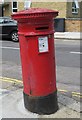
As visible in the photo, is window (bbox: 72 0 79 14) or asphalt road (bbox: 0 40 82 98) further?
window (bbox: 72 0 79 14)

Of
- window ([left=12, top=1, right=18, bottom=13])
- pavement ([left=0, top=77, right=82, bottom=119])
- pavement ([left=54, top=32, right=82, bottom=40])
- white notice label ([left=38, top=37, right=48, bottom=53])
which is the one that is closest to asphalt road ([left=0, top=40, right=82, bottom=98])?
pavement ([left=0, top=77, right=82, bottom=119])

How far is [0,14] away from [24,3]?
2.74 m

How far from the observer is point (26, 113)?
4.99 meters

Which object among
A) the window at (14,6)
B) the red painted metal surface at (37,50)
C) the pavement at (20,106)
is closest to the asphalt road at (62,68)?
the pavement at (20,106)

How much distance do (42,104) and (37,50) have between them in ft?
2.69

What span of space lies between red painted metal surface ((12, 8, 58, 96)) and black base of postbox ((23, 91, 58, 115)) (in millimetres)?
74

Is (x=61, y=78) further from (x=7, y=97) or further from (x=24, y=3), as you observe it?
(x=24, y=3)

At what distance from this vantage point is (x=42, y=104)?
4895mm

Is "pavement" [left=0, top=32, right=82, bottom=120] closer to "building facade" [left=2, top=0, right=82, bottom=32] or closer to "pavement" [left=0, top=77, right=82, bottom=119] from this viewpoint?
"pavement" [left=0, top=77, right=82, bottom=119]

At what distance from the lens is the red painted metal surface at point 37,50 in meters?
4.64

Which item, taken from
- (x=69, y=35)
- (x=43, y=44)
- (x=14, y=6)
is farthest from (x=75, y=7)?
(x=43, y=44)

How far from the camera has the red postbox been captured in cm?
466

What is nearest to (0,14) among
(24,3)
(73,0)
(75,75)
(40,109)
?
(24,3)

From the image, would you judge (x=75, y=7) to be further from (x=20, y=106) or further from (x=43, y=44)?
(x=43, y=44)
